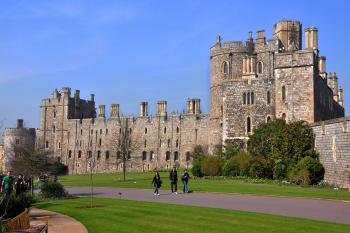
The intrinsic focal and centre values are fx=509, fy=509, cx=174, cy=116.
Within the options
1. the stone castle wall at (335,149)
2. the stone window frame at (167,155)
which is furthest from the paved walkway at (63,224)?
the stone window frame at (167,155)

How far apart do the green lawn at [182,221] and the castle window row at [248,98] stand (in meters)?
31.8

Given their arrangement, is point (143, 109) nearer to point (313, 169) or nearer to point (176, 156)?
point (176, 156)

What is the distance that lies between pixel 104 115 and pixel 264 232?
6754 centimetres

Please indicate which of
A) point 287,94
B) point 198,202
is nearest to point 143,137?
point 287,94

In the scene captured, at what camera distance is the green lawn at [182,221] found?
1417 centimetres

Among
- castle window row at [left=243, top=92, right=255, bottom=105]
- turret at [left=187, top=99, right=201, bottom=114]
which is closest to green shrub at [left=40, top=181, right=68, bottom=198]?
castle window row at [left=243, top=92, right=255, bottom=105]

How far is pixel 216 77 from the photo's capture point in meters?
58.2

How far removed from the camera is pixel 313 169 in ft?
110

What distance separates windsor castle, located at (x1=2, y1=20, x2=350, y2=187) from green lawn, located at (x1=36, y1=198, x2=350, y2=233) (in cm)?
1532

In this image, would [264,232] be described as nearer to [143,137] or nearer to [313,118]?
[313,118]

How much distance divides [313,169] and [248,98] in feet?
60.6

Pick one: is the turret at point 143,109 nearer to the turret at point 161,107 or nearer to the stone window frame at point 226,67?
the turret at point 161,107

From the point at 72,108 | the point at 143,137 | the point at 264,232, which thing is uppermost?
the point at 72,108

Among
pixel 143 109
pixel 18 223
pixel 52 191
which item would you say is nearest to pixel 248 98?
pixel 143 109
